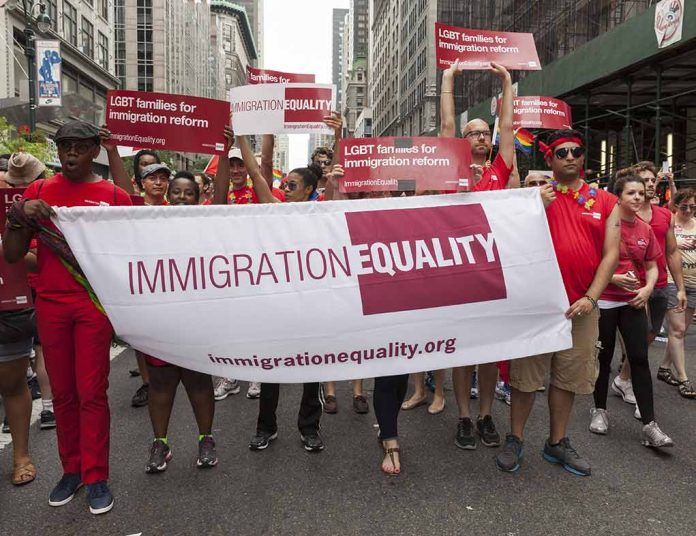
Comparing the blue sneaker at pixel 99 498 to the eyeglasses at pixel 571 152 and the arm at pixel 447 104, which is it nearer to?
the arm at pixel 447 104

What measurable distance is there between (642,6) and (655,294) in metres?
17.0

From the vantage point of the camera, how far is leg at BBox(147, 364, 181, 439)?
3574 millimetres

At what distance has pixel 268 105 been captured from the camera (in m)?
4.47

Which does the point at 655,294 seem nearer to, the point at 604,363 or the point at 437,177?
the point at 604,363

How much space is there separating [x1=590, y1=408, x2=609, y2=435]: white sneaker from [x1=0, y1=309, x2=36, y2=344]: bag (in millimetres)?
3912

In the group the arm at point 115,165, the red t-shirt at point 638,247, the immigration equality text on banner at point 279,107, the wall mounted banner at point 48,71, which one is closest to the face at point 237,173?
the immigration equality text on banner at point 279,107

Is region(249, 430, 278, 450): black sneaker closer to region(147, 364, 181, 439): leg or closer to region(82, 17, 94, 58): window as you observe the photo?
region(147, 364, 181, 439): leg

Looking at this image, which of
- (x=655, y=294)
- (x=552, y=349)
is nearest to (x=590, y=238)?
(x=552, y=349)

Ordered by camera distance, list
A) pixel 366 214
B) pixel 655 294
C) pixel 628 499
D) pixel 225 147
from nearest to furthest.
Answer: pixel 628 499, pixel 366 214, pixel 225 147, pixel 655 294

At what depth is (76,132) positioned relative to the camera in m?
3.17

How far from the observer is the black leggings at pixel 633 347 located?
4.02 meters

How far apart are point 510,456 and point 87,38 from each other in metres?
38.2

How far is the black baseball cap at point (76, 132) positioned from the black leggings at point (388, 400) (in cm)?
222

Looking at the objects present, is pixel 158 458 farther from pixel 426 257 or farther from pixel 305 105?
pixel 305 105
